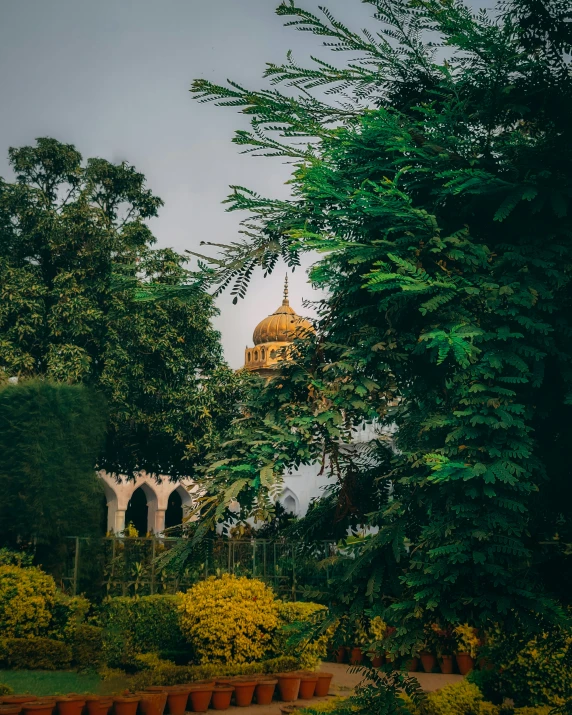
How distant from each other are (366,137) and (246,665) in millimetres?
7739

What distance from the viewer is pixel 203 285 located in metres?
5.21

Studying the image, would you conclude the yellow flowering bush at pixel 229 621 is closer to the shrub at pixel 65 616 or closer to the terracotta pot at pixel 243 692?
the terracotta pot at pixel 243 692

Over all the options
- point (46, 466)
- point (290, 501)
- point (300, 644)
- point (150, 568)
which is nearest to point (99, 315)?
point (46, 466)

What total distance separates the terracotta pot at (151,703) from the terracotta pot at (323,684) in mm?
2295

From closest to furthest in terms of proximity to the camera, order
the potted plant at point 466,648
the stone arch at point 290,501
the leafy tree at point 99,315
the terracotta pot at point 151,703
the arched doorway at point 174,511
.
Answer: the terracotta pot at point 151,703 < the potted plant at point 466,648 < the leafy tree at point 99,315 < the stone arch at point 290,501 < the arched doorway at point 174,511

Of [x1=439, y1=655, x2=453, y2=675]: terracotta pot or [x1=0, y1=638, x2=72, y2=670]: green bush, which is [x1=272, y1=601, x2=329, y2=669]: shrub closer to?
[x1=439, y1=655, x2=453, y2=675]: terracotta pot

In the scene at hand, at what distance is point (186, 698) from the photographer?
9055mm

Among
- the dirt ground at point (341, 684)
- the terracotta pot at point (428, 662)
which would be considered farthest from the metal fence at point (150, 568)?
the terracotta pot at point (428, 662)

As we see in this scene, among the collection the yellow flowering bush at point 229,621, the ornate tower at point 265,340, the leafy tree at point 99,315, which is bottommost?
the yellow flowering bush at point 229,621

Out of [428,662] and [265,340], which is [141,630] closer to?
[428,662]

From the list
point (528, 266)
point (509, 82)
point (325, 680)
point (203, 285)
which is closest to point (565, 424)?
point (528, 266)

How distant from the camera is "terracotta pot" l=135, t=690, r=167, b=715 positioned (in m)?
8.66

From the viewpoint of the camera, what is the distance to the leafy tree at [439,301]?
4.07 m

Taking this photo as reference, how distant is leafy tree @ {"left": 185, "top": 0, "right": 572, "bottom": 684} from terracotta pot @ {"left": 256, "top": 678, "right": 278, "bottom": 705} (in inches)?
215
